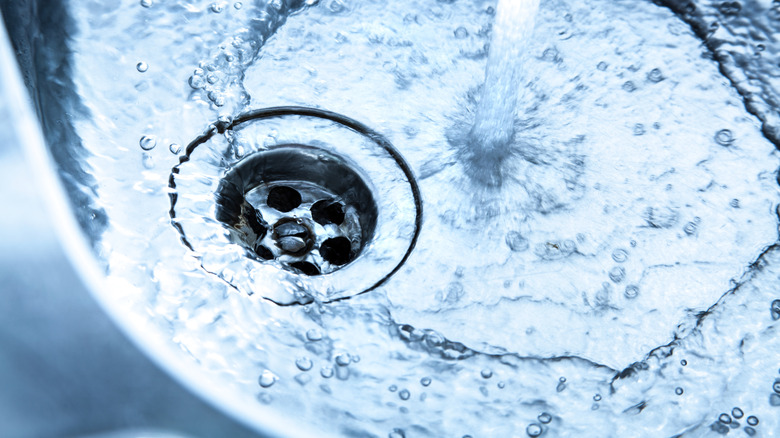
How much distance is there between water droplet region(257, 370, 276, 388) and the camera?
52 centimetres

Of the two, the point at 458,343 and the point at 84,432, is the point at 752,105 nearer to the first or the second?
the point at 458,343

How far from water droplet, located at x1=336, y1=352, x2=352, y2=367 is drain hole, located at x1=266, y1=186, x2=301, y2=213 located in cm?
16

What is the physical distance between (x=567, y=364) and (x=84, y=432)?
35 cm

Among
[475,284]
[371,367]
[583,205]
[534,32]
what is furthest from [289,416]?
[534,32]

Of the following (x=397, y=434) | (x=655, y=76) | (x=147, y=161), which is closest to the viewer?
(x=397, y=434)

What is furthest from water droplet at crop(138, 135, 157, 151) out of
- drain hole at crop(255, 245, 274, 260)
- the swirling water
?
drain hole at crop(255, 245, 274, 260)

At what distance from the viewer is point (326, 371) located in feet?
1.77

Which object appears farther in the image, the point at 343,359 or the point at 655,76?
the point at 655,76

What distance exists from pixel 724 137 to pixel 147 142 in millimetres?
462

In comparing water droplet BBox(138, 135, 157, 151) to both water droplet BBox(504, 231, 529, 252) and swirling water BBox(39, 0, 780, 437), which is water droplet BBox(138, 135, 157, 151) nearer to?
swirling water BBox(39, 0, 780, 437)

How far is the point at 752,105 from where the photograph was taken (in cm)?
72

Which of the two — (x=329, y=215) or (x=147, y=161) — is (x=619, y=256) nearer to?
(x=329, y=215)

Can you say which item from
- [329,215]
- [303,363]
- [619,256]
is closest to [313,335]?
[303,363]

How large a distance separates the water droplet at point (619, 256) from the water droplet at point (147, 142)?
350mm
